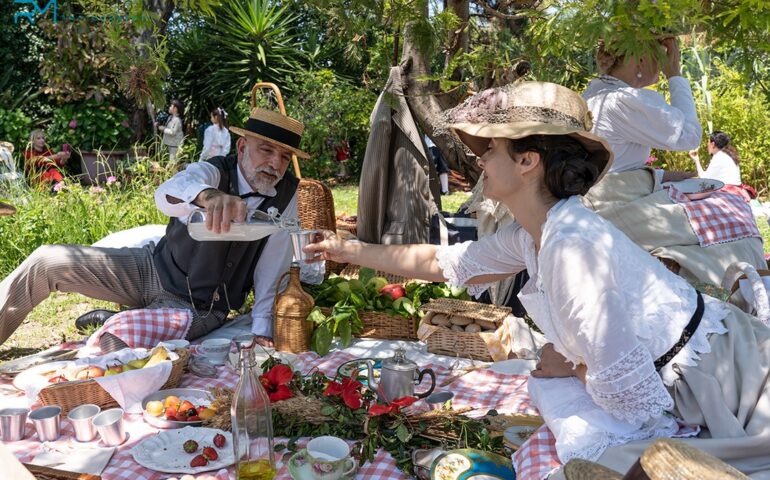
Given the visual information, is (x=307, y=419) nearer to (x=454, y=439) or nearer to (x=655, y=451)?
(x=454, y=439)

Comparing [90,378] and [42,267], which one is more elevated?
[42,267]

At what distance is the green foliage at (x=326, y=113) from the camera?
13.1 m

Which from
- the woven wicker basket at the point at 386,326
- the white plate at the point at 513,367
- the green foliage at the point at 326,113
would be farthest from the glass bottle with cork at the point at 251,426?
the green foliage at the point at 326,113

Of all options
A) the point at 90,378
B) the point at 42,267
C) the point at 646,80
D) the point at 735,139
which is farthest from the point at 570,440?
the point at 735,139

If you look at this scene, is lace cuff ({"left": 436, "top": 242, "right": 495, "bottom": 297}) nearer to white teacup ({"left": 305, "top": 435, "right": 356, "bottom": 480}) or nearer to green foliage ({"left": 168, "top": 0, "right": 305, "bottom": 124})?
white teacup ({"left": 305, "top": 435, "right": 356, "bottom": 480})

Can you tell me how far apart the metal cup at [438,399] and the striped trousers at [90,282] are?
1.67m

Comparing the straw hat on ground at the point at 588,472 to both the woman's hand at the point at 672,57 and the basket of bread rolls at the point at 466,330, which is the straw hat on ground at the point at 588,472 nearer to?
the basket of bread rolls at the point at 466,330

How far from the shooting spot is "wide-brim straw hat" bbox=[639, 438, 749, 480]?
2.62ft

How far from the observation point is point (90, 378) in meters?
2.67

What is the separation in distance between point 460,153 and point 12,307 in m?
3.32

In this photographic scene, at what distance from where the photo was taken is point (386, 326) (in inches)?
149

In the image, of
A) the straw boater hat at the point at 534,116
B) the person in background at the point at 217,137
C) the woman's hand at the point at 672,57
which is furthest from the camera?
the person in background at the point at 217,137

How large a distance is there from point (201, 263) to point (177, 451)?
152 centimetres

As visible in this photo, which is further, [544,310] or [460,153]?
[460,153]
